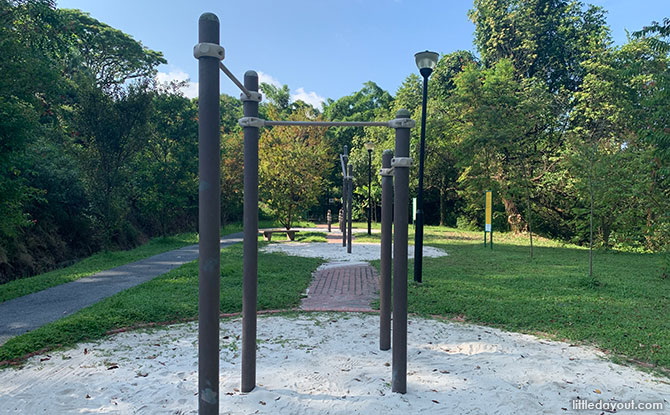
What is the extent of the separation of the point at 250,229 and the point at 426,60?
17.4 ft

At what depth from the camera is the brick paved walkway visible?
6.07m

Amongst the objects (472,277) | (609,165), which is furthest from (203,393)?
(609,165)

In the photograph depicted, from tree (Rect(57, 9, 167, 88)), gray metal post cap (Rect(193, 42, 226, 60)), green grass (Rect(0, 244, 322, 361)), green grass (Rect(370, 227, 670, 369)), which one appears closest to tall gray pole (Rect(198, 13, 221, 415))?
gray metal post cap (Rect(193, 42, 226, 60))

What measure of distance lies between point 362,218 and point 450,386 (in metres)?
33.4

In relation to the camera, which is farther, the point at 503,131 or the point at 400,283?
the point at 503,131

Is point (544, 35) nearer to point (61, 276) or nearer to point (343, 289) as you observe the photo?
point (343, 289)

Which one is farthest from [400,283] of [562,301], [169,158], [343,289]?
[169,158]

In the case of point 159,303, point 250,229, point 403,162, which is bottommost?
point 159,303

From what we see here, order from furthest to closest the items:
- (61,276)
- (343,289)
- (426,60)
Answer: (61,276)
(343,289)
(426,60)

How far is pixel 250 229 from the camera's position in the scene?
3.11 m

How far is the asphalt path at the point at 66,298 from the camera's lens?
5.16 m

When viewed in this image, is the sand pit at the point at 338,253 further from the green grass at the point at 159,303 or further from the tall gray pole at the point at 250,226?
the tall gray pole at the point at 250,226

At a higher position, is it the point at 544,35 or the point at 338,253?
the point at 544,35

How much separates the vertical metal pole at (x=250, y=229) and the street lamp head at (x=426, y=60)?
15.4 ft
